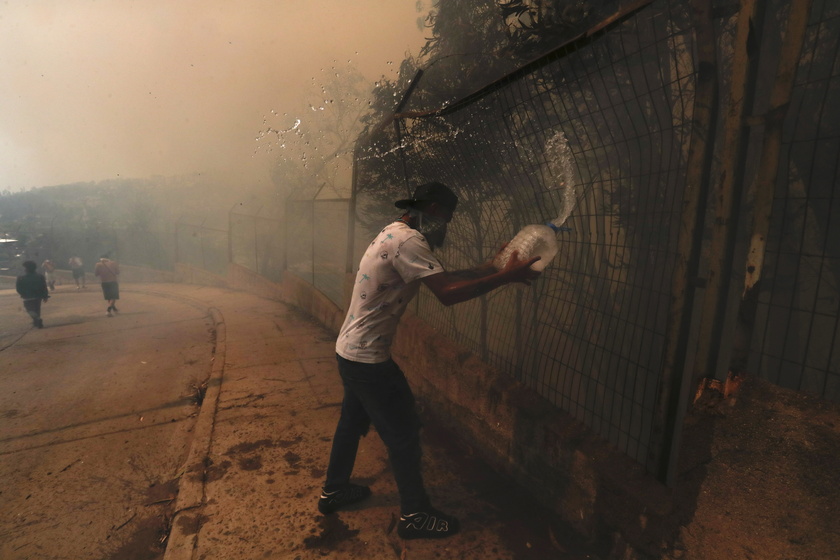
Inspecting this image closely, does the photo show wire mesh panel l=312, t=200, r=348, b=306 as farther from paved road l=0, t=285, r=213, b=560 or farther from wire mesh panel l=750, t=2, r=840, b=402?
wire mesh panel l=750, t=2, r=840, b=402

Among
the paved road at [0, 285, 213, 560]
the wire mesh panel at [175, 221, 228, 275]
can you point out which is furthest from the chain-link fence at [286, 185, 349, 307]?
the wire mesh panel at [175, 221, 228, 275]

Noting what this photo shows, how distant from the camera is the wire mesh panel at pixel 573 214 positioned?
2350 millimetres

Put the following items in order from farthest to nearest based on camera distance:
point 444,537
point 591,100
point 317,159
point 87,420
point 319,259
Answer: point 317,159, point 319,259, point 87,420, point 591,100, point 444,537

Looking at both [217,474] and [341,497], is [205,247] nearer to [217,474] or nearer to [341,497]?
[217,474]

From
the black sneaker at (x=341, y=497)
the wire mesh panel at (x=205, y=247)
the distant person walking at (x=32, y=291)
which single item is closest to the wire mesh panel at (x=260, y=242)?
the distant person walking at (x=32, y=291)

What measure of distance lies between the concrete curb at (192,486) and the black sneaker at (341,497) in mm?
660

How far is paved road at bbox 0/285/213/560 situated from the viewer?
2.64 m

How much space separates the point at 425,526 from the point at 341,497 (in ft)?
1.76

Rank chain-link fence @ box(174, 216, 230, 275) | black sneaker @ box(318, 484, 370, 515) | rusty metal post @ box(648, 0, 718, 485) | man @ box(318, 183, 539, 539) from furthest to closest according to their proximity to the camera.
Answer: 1. chain-link fence @ box(174, 216, 230, 275)
2. black sneaker @ box(318, 484, 370, 515)
3. man @ box(318, 183, 539, 539)
4. rusty metal post @ box(648, 0, 718, 485)

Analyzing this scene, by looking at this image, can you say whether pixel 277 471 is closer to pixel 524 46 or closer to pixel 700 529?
pixel 700 529

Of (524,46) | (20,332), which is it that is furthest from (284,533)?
(20,332)

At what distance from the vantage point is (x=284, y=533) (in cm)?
238

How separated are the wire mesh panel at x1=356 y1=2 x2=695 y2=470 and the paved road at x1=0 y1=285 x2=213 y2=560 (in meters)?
2.49

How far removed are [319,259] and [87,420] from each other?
195 inches
